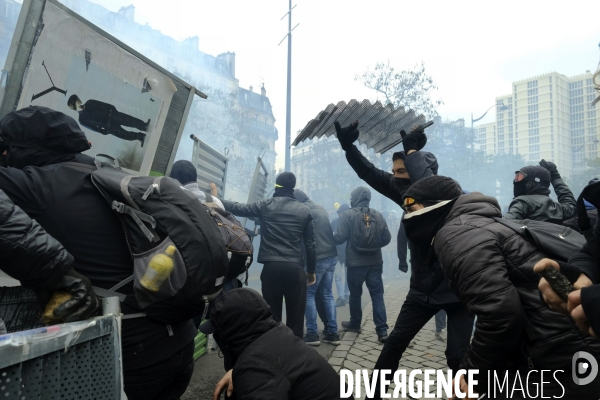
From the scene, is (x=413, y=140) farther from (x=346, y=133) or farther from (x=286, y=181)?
(x=286, y=181)

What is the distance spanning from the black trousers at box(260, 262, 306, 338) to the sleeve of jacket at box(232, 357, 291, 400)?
3.19 metres

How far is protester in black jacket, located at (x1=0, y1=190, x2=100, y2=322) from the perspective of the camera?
1506 millimetres

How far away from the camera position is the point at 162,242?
1.81 m

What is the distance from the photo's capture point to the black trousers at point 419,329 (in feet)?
10.7

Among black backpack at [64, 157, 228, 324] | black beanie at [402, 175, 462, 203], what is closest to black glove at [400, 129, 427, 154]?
black beanie at [402, 175, 462, 203]

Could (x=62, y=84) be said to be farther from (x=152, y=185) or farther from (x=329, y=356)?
→ (x=329, y=356)

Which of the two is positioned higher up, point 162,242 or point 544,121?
point 544,121

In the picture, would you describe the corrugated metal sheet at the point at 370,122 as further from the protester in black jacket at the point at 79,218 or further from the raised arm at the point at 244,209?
the protester in black jacket at the point at 79,218

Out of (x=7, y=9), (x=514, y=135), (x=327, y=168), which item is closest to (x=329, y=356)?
(x=327, y=168)

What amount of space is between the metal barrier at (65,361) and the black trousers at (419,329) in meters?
2.43

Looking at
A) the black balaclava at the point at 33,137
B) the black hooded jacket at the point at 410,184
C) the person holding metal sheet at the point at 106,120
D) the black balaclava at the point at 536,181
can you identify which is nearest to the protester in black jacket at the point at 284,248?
the black hooded jacket at the point at 410,184

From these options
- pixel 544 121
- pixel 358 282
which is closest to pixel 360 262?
pixel 358 282

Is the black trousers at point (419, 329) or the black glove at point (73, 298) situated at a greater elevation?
the black glove at point (73, 298)

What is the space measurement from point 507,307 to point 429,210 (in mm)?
786
